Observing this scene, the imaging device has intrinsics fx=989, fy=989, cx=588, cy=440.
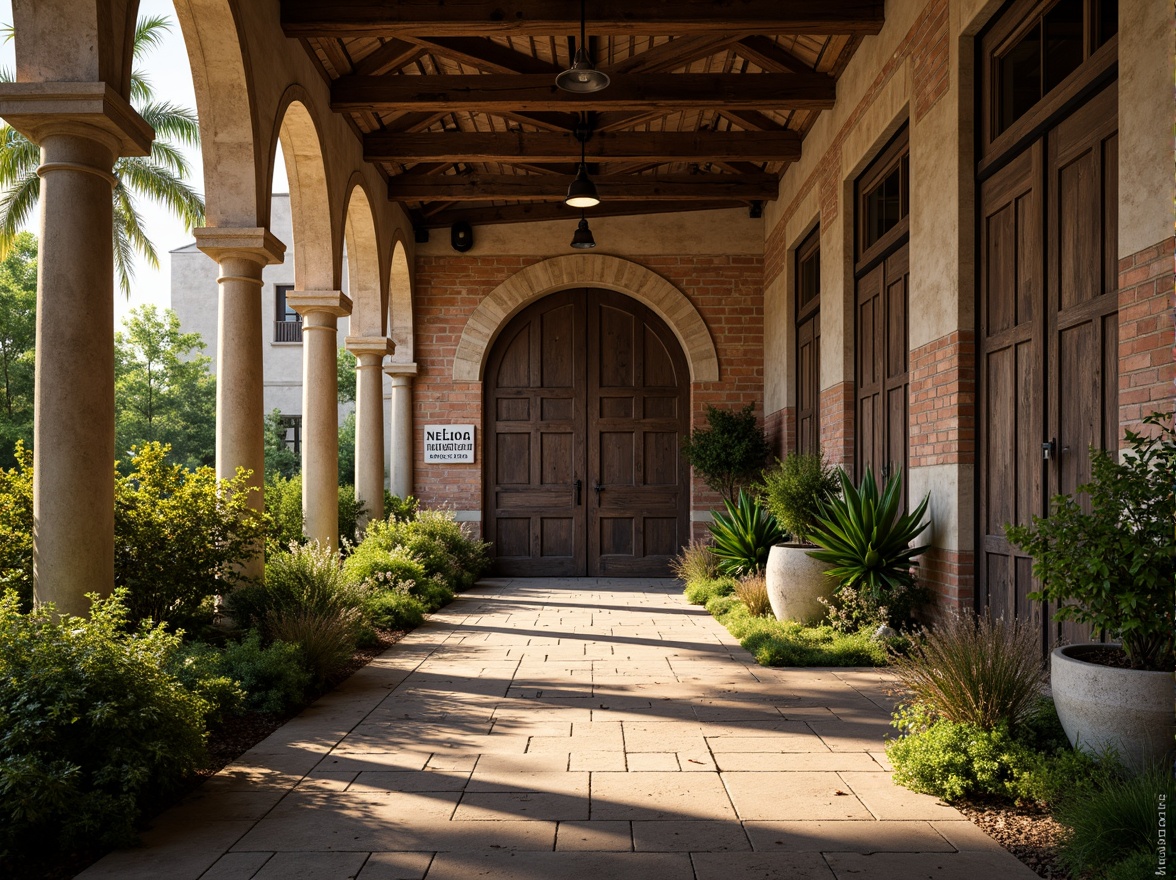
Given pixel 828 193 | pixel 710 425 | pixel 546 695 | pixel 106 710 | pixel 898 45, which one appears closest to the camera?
pixel 106 710

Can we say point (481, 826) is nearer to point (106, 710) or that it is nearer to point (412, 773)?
point (412, 773)

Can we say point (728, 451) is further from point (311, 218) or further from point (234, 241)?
point (234, 241)

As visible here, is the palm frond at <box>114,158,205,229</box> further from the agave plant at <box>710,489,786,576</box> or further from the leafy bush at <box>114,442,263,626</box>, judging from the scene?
the leafy bush at <box>114,442,263,626</box>

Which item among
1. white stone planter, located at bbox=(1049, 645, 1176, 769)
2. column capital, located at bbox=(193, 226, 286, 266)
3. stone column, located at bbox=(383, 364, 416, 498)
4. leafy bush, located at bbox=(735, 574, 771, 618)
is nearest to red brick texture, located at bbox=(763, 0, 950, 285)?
leafy bush, located at bbox=(735, 574, 771, 618)

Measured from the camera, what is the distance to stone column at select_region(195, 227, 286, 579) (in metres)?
6.60

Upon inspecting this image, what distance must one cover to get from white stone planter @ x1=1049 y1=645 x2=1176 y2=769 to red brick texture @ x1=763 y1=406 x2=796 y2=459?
798 cm

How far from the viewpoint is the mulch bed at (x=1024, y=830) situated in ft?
9.84

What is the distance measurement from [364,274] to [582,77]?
17.0ft

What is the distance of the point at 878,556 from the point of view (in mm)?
6668

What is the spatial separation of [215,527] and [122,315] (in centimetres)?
1816

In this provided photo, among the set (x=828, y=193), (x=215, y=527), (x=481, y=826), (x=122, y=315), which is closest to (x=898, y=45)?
(x=828, y=193)

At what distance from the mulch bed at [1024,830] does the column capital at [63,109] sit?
14.8ft

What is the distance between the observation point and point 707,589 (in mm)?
9805

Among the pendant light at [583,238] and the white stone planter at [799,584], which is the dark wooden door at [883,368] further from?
the pendant light at [583,238]
